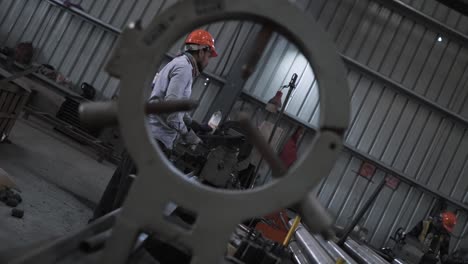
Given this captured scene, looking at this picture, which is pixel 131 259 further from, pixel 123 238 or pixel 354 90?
pixel 354 90

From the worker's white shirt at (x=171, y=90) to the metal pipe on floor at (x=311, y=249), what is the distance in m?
0.96

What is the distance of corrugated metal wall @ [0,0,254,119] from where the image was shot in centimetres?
605

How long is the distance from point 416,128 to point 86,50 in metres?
4.74

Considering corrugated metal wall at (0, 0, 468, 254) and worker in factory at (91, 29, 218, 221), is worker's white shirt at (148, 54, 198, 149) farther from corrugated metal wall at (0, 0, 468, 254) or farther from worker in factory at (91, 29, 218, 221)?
corrugated metal wall at (0, 0, 468, 254)

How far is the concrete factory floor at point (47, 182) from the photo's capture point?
2.23m

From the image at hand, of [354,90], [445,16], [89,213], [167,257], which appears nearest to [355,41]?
[354,90]

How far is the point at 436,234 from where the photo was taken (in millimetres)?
5266

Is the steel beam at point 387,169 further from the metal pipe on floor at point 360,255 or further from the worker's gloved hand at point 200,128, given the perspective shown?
the metal pipe on floor at point 360,255

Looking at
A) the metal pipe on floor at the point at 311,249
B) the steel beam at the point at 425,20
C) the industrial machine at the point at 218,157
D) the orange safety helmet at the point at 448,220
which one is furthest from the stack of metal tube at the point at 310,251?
the steel beam at the point at 425,20

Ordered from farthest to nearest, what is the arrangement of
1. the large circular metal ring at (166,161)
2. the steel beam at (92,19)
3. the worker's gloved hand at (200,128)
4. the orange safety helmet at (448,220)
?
the steel beam at (92,19), the orange safety helmet at (448,220), the worker's gloved hand at (200,128), the large circular metal ring at (166,161)

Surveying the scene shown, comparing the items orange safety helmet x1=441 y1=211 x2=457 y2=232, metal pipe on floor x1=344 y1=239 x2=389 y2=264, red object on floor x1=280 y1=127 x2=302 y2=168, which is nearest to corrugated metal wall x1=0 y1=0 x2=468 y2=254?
red object on floor x1=280 y1=127 x2=302 y2=168

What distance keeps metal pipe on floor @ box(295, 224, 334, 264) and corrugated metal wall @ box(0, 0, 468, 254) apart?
128 inches

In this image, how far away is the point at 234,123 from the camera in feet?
11.5

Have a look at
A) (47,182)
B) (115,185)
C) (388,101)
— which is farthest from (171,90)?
(388,101)
